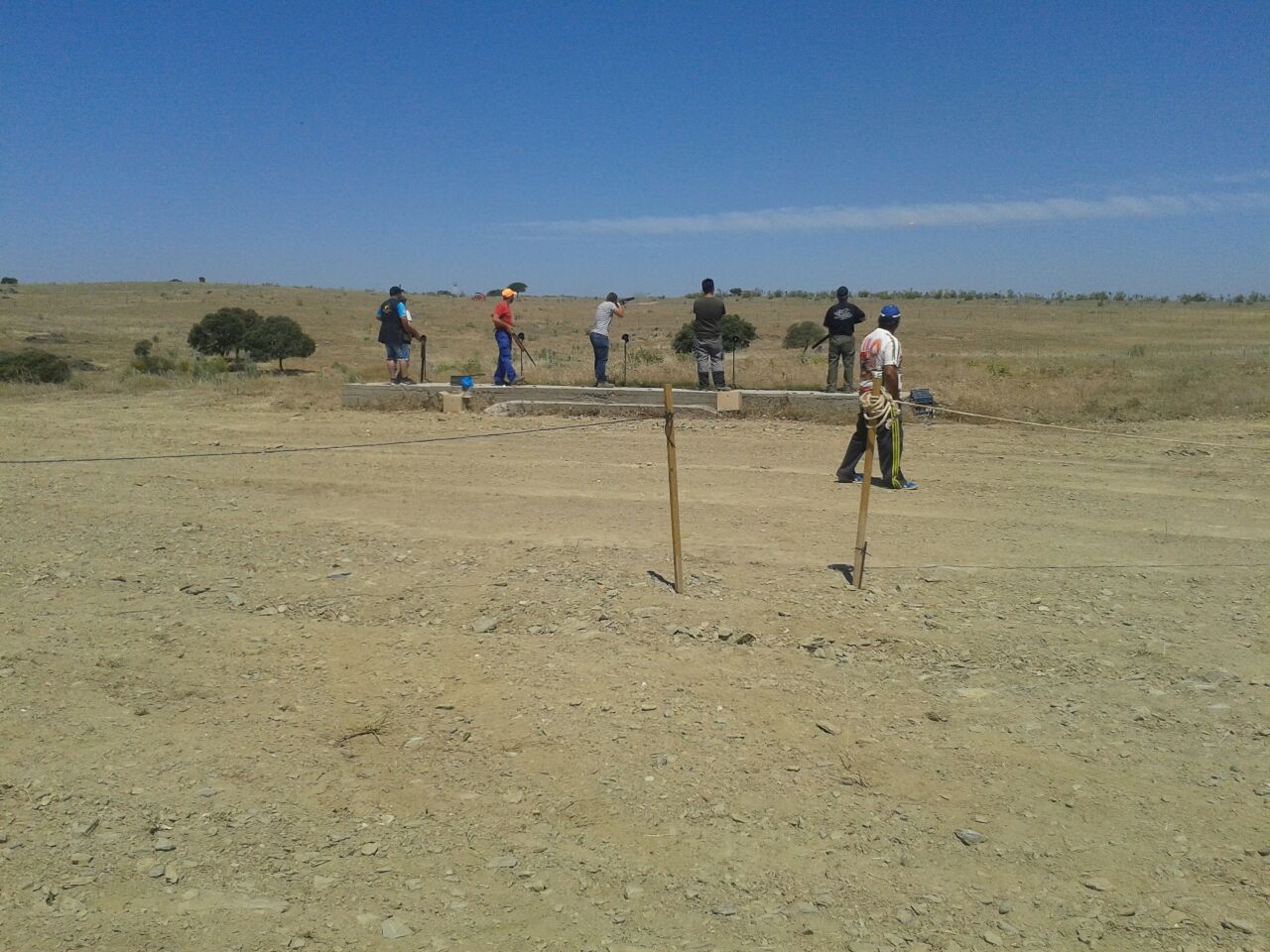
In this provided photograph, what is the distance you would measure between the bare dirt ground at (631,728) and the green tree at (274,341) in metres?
21.6

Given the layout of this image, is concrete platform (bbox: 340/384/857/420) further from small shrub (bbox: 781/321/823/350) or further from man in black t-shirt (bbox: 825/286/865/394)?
small shrub (bbox: 781/321/823/350)

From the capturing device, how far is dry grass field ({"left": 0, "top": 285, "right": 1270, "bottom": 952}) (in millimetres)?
3781

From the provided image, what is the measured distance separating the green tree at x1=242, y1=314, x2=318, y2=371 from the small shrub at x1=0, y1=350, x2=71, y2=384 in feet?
24.6

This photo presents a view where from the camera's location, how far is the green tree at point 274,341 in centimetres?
2944

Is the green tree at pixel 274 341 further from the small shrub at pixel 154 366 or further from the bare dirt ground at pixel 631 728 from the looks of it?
the bare dirt ground at pixel 631 728

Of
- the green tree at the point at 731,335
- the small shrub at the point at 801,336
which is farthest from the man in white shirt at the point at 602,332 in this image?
the small shrub at the point at 801,336

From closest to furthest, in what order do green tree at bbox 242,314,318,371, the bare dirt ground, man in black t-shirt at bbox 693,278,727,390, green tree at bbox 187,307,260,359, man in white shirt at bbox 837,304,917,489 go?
the bare dirt ground < man in white shirt at bbox 837,304,917,489 < man in black t-shirt at bbox 693,278,727,390 < green tree at bbox 242,314,318,371 < green tree at bbox 187,307,260,359

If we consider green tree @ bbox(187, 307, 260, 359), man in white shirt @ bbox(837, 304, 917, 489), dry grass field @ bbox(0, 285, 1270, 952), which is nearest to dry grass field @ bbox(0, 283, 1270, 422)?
green tree @ bbox(187, 307, 260, 359)

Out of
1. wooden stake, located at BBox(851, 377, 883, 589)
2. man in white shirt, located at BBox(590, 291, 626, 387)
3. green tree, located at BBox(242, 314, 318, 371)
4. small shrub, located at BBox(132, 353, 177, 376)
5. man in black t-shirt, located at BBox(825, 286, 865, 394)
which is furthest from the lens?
green tree, located at BBox(242, 314, 318, 371)

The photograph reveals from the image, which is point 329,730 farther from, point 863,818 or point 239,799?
point 863,818

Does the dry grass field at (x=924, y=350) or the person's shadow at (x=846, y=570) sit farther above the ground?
the dry grass field at (x=924, y=350)

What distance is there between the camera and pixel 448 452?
1202 cm

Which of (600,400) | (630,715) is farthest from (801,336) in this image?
(630,715)

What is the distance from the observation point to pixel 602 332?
15531mm
